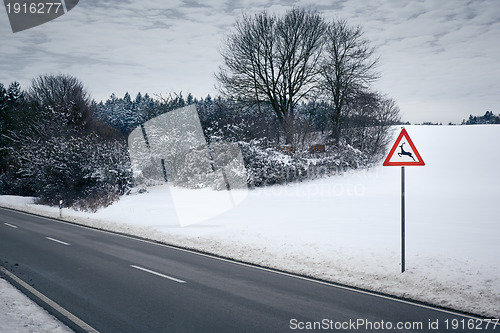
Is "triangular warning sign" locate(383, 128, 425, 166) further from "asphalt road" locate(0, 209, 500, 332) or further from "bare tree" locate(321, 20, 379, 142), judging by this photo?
"bare tree" locate(321, 20, 379, 142)

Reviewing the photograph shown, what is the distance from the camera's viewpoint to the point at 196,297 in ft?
24.2

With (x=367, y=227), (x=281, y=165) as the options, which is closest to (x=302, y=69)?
(x=281, y=165)

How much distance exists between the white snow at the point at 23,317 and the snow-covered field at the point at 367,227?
5513 millimetres

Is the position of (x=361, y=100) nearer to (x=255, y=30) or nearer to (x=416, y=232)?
(x=255, y=30)

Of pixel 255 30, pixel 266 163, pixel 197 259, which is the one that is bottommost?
pixel 197 259

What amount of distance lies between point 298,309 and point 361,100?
94.0 ft

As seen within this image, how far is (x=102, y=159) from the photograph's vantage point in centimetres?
2922

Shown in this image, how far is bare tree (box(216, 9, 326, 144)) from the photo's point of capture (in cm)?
3275

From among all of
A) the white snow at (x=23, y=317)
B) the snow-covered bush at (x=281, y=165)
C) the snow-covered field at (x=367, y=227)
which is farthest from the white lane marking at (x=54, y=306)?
the snow-covered bush at (x=281, y=165)

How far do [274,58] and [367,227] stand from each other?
22.2 meters

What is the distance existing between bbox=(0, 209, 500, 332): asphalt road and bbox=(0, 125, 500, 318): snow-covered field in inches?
36.2

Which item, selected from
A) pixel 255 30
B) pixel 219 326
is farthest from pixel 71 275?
pixel 255 30

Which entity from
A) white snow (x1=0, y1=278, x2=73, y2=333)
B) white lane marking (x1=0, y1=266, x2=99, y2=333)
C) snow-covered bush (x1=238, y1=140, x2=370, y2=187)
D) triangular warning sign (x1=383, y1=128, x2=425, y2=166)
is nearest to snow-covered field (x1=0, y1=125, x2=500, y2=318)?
snow-covered bush (x1=238, y1=140, x2=370, y2=187)

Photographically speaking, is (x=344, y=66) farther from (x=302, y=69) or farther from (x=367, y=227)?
(x=367, y=227)
